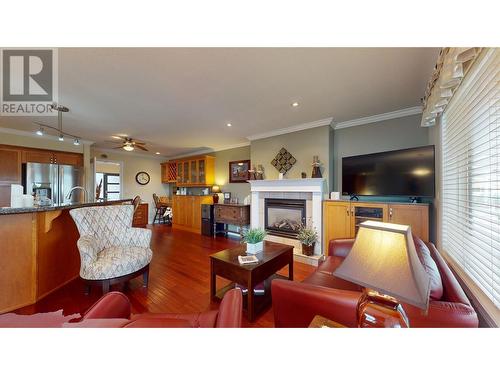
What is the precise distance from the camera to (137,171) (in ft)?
19.6

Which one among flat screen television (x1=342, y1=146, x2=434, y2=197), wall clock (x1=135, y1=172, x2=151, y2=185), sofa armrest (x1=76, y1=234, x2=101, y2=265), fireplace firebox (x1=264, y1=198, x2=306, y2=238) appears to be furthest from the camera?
wall clock (x1=135, y1=172, x2=151, y2=185)

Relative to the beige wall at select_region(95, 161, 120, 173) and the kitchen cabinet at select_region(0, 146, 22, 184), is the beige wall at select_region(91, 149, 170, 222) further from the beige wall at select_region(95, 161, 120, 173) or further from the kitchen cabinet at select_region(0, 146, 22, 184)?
the kitchen cabinet at select_region(0, 146, 22, 184)

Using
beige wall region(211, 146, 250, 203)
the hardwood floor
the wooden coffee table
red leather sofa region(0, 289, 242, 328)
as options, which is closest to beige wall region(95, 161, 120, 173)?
beige wall region(211, 146, 250, 203)

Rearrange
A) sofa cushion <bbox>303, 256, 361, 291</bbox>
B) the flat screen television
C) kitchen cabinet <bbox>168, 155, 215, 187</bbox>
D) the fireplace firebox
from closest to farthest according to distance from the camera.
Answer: sofa cushion <bbox>303, 256, 361, 291</bbox>, the flat screen television, the fireplace firebox, kitchen cabinet <bbox>168, 155, 215, 187</bbox>

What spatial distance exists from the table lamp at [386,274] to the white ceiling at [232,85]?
5.13ft

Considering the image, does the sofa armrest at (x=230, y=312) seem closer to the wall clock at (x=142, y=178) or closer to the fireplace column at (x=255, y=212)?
the fireplace column at (x=255, y=212)

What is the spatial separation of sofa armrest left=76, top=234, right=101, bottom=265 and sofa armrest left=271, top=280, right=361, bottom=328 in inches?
72.8

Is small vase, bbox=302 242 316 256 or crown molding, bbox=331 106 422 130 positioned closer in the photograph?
crown molding, bbox=331 106 422 130

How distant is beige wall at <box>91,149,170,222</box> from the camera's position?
5.61 meters

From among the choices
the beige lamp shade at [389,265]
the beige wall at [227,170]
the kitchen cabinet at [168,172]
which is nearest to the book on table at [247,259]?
the beige lamp shade at [389,265]
